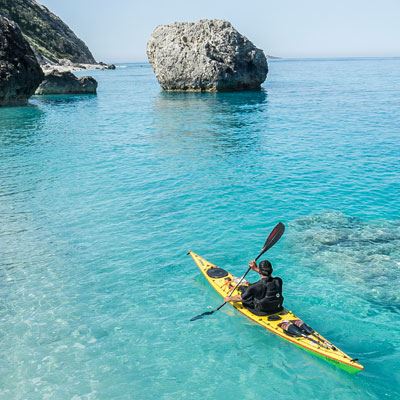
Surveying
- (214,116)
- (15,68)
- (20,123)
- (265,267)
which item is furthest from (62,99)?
(265,267)

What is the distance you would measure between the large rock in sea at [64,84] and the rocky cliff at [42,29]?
74278mm

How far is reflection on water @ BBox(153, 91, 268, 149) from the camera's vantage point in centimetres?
4497

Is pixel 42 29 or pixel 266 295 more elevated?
pixel 42 29

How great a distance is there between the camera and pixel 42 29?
17762 centimetres

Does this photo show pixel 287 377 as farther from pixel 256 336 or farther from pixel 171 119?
pixel 171 119

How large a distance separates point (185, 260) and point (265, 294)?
5.62 metres

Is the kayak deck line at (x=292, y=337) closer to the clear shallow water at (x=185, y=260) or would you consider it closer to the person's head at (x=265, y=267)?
the clear shallow water at (x=185, y=260)

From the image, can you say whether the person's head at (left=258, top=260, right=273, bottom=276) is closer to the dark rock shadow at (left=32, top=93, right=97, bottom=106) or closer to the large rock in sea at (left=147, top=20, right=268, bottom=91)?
the dark rock shadow at (left=32, top=93, right=97, bottom=106)

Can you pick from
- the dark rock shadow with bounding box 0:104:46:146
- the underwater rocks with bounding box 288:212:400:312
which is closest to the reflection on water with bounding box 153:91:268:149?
the dark rock shadow with bounding box 0:104:46:146

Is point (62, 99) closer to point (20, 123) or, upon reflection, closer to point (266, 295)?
point (20, 123)

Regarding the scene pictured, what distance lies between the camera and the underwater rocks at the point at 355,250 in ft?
54.5

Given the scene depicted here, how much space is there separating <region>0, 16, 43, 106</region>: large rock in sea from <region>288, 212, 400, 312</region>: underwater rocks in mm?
53811

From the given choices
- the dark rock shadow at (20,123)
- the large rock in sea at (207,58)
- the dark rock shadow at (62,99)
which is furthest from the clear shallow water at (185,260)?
the large rock in sea at (207,58)

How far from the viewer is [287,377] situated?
40.4 feet
